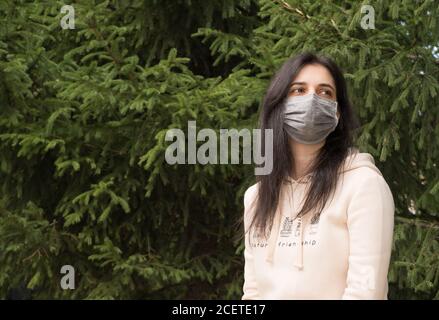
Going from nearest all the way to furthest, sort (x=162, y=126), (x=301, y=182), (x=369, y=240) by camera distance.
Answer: (x=369, y=240), (x=301, y=182), (x=162, y=126)

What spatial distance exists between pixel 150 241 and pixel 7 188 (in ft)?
4.07

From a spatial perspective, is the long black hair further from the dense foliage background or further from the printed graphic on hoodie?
the dense foliage background

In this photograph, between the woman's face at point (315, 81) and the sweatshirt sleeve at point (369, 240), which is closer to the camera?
the sweatshirt sleeve at point (369, 240)

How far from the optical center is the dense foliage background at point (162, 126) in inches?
184

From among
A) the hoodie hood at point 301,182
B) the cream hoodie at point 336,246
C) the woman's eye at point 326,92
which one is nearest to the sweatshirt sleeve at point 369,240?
the cream hoodie at point 336,246

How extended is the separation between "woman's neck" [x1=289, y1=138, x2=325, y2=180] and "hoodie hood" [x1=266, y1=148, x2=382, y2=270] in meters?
0.03

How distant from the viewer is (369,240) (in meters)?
2.27

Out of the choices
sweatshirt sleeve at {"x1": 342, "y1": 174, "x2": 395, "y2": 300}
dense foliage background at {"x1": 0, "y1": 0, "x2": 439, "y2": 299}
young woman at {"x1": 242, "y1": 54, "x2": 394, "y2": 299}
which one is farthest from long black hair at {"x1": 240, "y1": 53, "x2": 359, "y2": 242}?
dense foliage background at {"x1": 0, "y1": 0, "x2": 439, "y2": 299}

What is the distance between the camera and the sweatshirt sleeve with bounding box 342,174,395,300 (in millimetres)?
2254

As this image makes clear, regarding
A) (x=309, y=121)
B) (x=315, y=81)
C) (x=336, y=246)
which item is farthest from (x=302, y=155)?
(x=336, y=246)

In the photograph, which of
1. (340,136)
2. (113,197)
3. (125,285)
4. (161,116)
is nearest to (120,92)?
(161,116)

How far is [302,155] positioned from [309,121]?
18cm

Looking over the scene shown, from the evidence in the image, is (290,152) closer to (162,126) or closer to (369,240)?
(369,240)

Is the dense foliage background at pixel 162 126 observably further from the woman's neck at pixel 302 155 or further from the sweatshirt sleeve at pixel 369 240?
the sweatshirt sleeve at pixel 369 240
